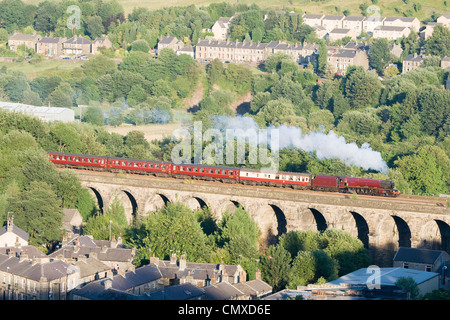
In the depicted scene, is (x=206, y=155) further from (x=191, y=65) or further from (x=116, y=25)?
(x=116, y=25)

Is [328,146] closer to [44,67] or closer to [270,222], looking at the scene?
[270,222]

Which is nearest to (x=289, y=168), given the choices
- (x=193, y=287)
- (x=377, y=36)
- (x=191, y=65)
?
(x=193, y=287)

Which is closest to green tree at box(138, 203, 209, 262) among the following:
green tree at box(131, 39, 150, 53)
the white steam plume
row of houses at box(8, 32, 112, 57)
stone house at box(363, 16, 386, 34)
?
the white steam plume

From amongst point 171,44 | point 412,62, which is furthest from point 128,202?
point 171,44

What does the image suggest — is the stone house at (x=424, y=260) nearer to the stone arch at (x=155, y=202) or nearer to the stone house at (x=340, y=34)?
the stone arch at (x=155, y=202)

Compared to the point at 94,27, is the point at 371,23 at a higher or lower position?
higher

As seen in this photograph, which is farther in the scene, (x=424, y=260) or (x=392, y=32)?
(x=392, y=32)
